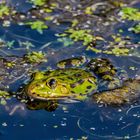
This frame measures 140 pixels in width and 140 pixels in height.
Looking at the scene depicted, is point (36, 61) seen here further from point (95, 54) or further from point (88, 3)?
point (88, 3)

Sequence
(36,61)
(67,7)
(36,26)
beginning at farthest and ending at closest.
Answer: (67,7) < (36,26) < (36,61)

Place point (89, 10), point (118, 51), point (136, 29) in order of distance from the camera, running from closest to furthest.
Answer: point (118, 51), point (136, 29), point (89, 10)

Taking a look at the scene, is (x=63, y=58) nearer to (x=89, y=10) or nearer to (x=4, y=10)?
(x=89, y=10)

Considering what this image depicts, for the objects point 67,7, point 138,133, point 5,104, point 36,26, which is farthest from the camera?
point 67,7

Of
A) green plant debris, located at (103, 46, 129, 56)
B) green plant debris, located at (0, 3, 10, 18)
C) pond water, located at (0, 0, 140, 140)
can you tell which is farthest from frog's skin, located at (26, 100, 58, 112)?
green plant debris, located at (0, 3, 10, 18)

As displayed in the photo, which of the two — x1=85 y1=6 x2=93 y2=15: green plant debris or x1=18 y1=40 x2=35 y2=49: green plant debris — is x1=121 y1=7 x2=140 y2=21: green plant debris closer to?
x1=85 y1=6 x2=93 y2=15: green plant debris

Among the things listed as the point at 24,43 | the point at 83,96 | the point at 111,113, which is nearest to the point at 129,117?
the point at 111,113

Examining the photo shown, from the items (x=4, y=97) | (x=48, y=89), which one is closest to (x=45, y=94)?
(x=48, y=89)
